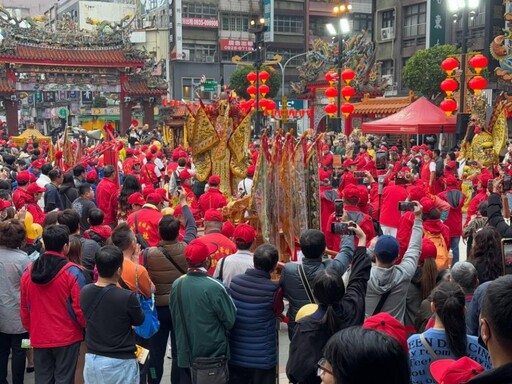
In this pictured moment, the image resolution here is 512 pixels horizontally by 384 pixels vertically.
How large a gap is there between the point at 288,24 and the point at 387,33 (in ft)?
45.7

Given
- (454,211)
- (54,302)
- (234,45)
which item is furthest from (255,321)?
(234,45)

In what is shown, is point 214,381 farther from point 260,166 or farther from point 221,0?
point 221,0

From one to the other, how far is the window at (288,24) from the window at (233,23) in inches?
101

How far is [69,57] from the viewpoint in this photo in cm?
2872

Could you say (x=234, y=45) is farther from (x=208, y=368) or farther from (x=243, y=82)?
(x=208, y=368)

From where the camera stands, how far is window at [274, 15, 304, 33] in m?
48.0

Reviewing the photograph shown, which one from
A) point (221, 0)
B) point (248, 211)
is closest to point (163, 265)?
point (248, 211)

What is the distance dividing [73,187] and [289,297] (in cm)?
525

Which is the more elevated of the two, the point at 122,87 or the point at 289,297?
the point at 122,87

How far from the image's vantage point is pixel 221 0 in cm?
4691

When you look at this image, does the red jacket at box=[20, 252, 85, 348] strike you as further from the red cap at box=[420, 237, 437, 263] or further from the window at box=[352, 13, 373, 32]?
the window at box=[352, 13, 373, 32]

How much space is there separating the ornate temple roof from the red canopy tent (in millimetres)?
15608

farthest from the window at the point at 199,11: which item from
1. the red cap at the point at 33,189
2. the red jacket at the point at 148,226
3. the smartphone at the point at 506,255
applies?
the smartphone at the point at 506,255

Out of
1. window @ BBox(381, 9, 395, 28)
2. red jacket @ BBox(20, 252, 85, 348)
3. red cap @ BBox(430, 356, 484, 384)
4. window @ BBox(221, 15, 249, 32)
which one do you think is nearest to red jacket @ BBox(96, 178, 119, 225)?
red jacket @ BBox(20, 252, 85, 348)
